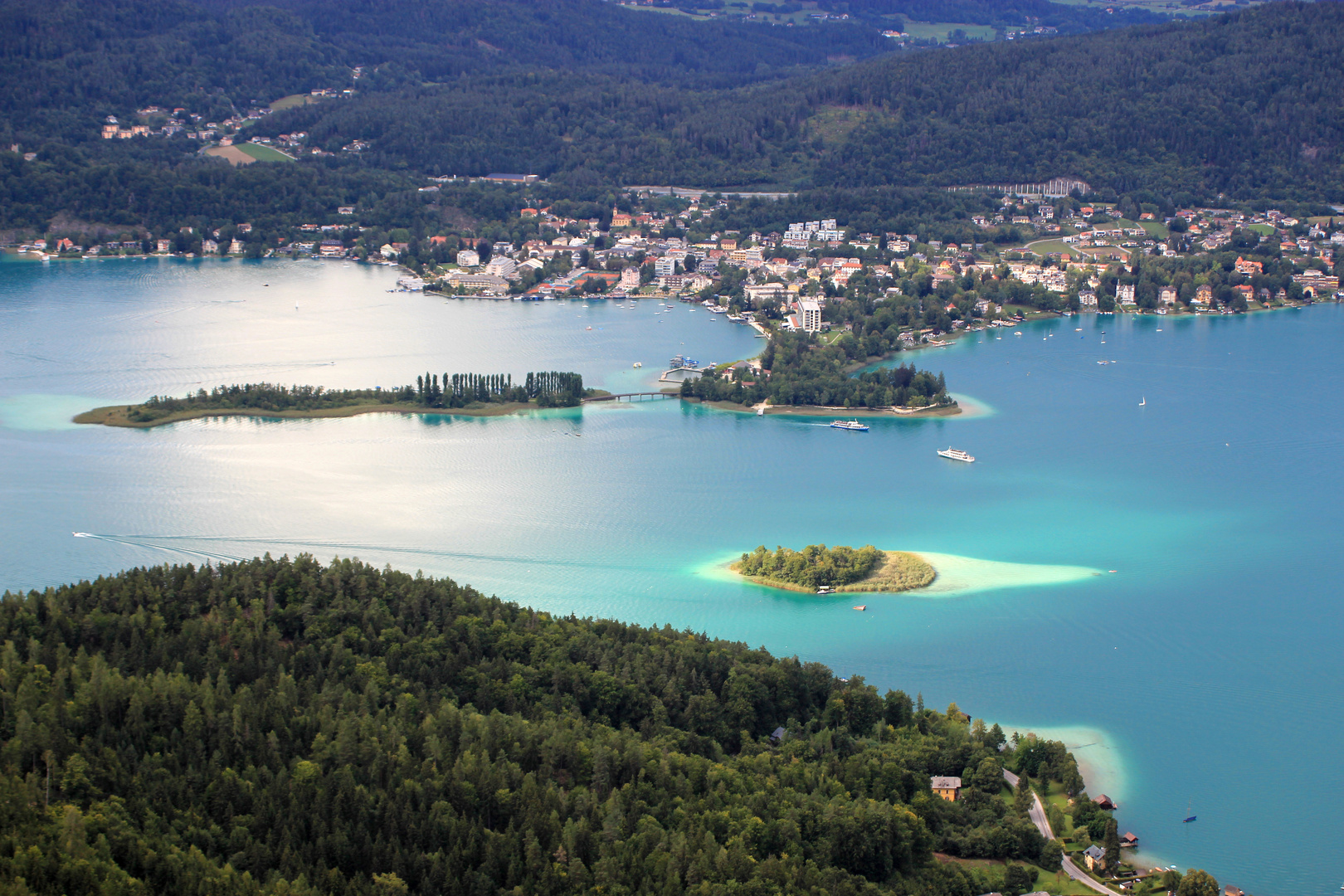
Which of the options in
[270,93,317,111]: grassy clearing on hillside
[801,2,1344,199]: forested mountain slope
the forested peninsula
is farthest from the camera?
[270,93,317,111]: grassy clearing on hillside

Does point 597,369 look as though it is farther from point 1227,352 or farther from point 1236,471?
point 1227,352

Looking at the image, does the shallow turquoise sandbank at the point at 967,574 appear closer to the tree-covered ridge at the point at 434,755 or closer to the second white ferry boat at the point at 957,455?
the tree-covered ridge at the point at 434,755

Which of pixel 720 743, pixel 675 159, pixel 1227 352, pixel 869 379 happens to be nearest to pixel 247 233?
pixel 675 159

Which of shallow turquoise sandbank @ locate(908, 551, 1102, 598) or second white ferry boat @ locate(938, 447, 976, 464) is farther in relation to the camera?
second white ferry boat @ locate(938, 447, 976, 464)

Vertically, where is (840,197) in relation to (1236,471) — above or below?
above

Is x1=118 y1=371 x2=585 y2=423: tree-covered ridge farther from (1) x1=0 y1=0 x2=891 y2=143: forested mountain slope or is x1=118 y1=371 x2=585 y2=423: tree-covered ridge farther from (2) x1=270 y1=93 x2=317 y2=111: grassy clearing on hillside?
(2) x1=270 y1=93 x2=317 y2=111: grassy clearing on hillside

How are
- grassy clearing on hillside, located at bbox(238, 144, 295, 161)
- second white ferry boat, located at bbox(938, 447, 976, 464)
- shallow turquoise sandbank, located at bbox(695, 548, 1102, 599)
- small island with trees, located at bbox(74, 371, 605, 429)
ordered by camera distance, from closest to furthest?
shallow turquoise sandbank, located at bbox(695, 548, 1102, 599) → second white ferry boat, located at bbox(938, 447, 976, 464) → small island with trees, located at bbox(74, 371, 605, 429) → grassy clearing on hillside, located at bbox(238, 144, 295, 161)

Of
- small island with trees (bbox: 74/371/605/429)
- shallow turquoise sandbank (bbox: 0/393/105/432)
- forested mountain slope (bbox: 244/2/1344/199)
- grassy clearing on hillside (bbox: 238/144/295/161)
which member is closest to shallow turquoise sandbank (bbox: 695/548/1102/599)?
small island with trees (bbox: 74/371/605/429)
